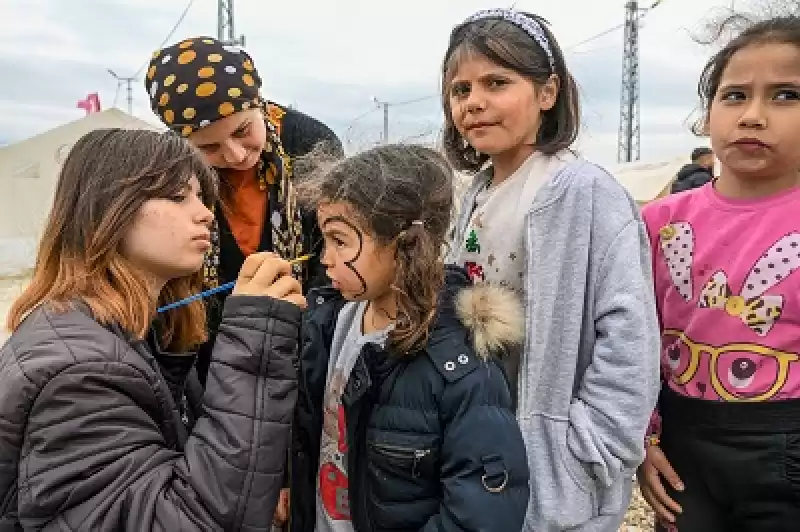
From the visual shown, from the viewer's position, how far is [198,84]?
1955mm

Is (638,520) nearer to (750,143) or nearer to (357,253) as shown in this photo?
(750,143)

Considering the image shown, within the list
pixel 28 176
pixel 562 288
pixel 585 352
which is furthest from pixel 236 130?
pixel 28 176

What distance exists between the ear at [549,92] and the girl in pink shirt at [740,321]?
0.41m

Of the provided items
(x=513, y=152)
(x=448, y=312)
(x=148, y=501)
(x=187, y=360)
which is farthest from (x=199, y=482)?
(x=513, y=152)

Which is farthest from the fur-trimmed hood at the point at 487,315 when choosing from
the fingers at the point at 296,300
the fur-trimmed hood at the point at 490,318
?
the fingers at the point at 296,300

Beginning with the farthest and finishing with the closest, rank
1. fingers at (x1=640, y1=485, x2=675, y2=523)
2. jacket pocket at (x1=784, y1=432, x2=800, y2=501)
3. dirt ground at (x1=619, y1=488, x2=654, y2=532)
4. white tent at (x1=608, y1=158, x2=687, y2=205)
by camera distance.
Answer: white tent at (x1=608, y1=158, x2=687, y2=205), dirt ground at (x1=619, y1=488, x2=654, y2=532), fingers at (x1=640, y1=485, x2=675, y2=523), jacket pocket at (x1=784, y1=432, x2=800, y2=501)

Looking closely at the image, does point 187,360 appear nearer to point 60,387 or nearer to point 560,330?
point 60,387

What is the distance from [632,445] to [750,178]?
2.47ft

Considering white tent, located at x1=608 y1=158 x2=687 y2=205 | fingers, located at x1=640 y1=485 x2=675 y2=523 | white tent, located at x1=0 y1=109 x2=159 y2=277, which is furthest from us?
white tent, located at x1=608 y1=158 x2=687 y2=205

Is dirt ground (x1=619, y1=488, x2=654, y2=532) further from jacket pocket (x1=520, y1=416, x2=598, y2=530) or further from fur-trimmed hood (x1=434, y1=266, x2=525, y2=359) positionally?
fur-trimmed hood (x1=434, y1=266, x2=525, y2=359)

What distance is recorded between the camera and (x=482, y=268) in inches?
67.2

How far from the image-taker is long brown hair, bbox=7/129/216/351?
4.48ft

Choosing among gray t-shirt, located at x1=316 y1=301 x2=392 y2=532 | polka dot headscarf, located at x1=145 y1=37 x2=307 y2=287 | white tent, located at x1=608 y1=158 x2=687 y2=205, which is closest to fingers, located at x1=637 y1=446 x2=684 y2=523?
gray t-shirt, located at x1=316 y1=301 x2=392 y2=532

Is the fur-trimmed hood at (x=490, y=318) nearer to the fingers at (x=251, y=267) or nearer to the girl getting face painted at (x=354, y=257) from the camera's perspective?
the girl getting face painted at (x=354, y=257)
